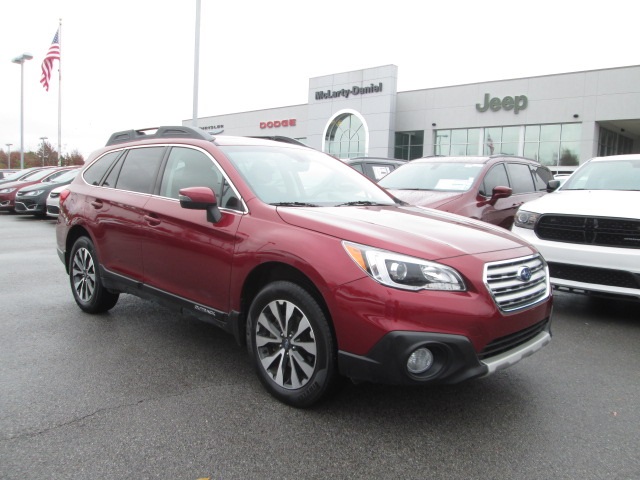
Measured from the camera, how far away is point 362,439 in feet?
9.42

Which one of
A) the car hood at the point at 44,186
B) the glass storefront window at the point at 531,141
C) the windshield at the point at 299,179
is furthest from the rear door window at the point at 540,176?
the glass storefront window at the point at 531,141

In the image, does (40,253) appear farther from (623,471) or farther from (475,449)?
(623,471)

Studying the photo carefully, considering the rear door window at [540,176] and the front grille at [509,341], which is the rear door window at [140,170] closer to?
the front grille at [509,341]

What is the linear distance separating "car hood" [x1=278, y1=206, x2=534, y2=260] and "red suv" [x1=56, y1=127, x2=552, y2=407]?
13mm

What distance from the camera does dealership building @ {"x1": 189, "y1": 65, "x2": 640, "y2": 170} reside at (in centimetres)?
3291

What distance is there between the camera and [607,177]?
6.48 meters

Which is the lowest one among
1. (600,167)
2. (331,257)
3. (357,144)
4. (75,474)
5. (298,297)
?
(75,474)

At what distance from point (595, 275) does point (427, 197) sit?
2.51 meters

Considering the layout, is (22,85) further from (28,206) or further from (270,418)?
(270,418)

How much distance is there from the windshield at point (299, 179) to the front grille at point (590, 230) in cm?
209

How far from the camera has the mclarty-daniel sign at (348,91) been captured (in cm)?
4159

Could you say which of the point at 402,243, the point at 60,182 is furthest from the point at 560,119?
the point at 402,243

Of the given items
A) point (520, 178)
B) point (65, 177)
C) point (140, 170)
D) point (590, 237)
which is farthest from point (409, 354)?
point (65, 177)

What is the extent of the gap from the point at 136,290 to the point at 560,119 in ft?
116
